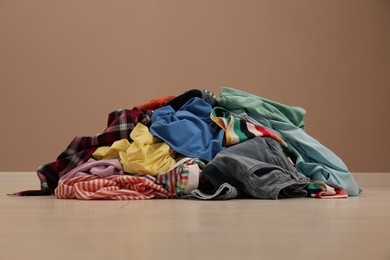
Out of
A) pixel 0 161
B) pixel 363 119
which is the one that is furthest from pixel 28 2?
pixel 363 119

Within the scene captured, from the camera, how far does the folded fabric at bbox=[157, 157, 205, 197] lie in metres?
1.87

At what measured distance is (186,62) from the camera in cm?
420

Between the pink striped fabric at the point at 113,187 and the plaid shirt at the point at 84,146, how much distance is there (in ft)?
0.58

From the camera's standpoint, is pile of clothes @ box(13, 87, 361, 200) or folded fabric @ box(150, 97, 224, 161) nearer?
pile of clothes @ box(13, 87, 361, 200)

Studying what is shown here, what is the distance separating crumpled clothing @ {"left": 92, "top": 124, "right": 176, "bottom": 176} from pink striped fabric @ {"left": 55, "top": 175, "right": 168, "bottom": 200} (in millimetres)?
46

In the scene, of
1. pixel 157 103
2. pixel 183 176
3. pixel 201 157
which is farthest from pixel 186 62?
pixel 183 176

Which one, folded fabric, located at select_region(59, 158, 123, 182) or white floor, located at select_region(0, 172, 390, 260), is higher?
white floor, located at select_region(0, 172, 390, 260)

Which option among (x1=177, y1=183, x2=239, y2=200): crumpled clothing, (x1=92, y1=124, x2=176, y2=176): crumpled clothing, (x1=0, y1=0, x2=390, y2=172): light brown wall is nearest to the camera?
(x1=177, y1=183, x2=239, y2=200): crumpled clothing

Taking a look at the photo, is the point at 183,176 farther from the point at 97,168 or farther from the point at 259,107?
the point at 259,107

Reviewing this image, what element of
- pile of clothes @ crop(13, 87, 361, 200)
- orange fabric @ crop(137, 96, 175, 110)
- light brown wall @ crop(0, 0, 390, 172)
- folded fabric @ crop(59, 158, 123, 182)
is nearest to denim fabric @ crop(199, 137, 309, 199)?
pile of clothes @ crop(13, 87, 361, 200)

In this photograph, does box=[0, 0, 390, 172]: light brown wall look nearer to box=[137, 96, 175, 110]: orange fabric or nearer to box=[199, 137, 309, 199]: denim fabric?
box=[137, 96, 175, 110]: orange fabric

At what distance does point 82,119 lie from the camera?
13.6 ft

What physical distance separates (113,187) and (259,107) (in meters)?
0.67

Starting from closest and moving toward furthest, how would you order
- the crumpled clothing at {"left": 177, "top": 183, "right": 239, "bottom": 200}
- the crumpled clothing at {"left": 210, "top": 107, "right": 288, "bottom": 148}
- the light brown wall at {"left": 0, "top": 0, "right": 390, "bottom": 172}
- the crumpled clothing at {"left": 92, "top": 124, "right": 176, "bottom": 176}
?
1. the crumpled clothing at {"left": 177, "top": 183, "right": 239, "bottom": 200}
2. the crumpled clothing at {"left": 92, "top": 124, "right": 176, "bottom": 176}
3. the crumpled clothing at {"left": 210, "top": 107, "right": 288, "bottom": 148}
4. the light brown wall at {"left": 0, "top": 0, "right": 390, "bottom": 172}
